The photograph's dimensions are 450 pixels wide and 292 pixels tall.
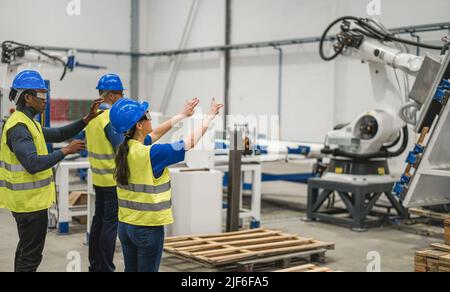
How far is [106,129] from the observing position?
4.70 metres

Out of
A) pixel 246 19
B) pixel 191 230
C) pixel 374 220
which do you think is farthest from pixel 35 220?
pixel 246 19

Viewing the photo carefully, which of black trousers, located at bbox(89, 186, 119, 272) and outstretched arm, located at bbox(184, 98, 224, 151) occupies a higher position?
outstretched arm, located at bbox(184, 98, 224, 151)

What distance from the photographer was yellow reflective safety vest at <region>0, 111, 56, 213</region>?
12.8ft

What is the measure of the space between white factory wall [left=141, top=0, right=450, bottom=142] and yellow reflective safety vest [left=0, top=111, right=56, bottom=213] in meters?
7.53

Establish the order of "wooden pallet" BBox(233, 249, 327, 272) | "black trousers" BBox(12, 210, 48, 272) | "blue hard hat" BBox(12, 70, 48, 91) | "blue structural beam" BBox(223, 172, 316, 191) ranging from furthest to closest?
"blue structural beam" BBox(223, 172, 316, 191) < "wooden pallet" BBox(233, 249, 327, 272) < "blue hard hat" BBox(12, 70, 48, 91) < "black trousers" BBox(12, 210, 48, 272)

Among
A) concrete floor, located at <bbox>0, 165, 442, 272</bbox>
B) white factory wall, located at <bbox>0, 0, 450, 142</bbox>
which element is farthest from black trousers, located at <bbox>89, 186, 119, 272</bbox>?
white factory wall, located at <bbox>0, 0, 450, 142</bbox>

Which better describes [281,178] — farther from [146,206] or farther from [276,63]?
[146,206]

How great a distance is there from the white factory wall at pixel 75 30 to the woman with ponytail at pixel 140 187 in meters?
11.4

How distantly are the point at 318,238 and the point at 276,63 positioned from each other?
254 inches

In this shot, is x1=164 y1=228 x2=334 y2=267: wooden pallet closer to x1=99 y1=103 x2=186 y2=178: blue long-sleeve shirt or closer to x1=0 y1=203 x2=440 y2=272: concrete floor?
x1=0 y1=203 x2=440 y2=272: concrete floor

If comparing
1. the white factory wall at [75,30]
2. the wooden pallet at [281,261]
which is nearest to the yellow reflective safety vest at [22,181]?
the wooden pallet at [281,261]

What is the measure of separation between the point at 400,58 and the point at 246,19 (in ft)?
22.1

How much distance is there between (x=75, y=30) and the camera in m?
14.9

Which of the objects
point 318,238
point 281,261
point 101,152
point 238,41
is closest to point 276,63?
point 238,41
